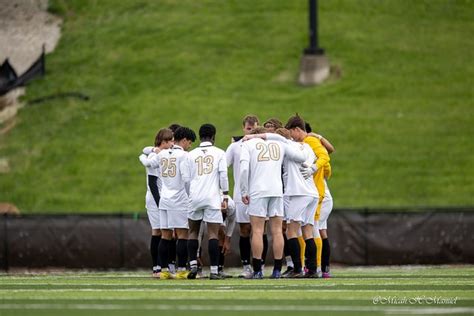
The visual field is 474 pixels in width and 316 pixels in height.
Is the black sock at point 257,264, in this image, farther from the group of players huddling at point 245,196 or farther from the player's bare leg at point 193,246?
the player's bare leg at point 193,246

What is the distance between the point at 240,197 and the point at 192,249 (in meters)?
1.24

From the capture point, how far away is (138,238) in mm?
25781

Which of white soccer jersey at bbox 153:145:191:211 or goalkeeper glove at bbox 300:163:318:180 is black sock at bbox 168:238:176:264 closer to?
white soccer jersey at bbox 153:145:191:211

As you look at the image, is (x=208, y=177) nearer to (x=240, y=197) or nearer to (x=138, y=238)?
(x=240, y=197)

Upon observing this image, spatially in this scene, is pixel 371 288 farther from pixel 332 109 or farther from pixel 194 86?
pixel 194 86

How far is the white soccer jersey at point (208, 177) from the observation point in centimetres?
1714

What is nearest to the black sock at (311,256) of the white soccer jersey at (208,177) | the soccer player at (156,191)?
the white soccer jersey at (208,177)

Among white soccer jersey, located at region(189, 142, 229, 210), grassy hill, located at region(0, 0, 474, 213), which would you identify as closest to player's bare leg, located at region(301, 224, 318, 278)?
white soccer jersey, located at region(189, 142, 229, 210)

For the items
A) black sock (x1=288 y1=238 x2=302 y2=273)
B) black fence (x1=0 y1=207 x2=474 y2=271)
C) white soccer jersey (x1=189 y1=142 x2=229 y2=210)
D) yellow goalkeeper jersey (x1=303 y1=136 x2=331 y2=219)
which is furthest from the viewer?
black fence (x1=0 y1=207 x2=474 y2=271)

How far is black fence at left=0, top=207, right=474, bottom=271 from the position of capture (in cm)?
2564

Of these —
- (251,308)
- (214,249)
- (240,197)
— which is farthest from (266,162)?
(251,308)

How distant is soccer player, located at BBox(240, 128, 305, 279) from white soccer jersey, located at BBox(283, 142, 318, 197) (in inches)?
9.5

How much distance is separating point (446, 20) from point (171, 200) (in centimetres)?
3218

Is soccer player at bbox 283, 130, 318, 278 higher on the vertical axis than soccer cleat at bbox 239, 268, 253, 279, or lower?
higher
